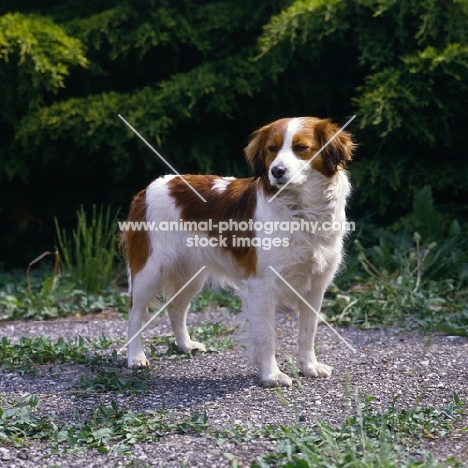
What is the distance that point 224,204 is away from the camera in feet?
13.9

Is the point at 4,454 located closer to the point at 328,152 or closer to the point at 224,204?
the point at 224,204

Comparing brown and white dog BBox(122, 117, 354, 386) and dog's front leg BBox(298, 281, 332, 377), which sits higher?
brown and white dog BBox(122, 117, 354, 386)

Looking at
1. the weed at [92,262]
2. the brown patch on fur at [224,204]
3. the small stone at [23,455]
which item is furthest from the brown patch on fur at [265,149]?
the weed at [92,262]

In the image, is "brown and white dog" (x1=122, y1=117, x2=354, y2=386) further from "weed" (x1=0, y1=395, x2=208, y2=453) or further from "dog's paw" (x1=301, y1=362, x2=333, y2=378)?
"weed" (x1=0, y1=395, x2=208, y2=453)

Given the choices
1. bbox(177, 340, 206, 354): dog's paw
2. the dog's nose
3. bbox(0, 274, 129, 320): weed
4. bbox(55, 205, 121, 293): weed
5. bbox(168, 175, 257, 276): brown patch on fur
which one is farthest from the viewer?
bbox(55, 205, 121, 293): weed

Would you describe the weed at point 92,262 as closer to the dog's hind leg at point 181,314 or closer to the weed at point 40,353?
the weed at point 40,353

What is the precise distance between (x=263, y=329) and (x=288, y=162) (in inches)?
33.4

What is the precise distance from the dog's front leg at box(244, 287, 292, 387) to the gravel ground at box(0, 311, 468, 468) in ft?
0.36

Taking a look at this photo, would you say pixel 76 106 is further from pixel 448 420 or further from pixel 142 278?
pixel 448 420

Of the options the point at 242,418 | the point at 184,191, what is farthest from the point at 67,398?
the point at 184,191

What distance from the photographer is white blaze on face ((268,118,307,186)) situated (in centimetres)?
366

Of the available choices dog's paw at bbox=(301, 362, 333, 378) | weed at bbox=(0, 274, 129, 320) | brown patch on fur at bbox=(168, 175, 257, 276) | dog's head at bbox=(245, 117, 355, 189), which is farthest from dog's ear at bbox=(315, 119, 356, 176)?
weed at bbox=(0, 274, 129, 320)

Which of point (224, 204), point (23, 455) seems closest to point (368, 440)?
point (23, 455)

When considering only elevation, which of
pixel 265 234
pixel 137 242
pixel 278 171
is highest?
pixel 278 171
